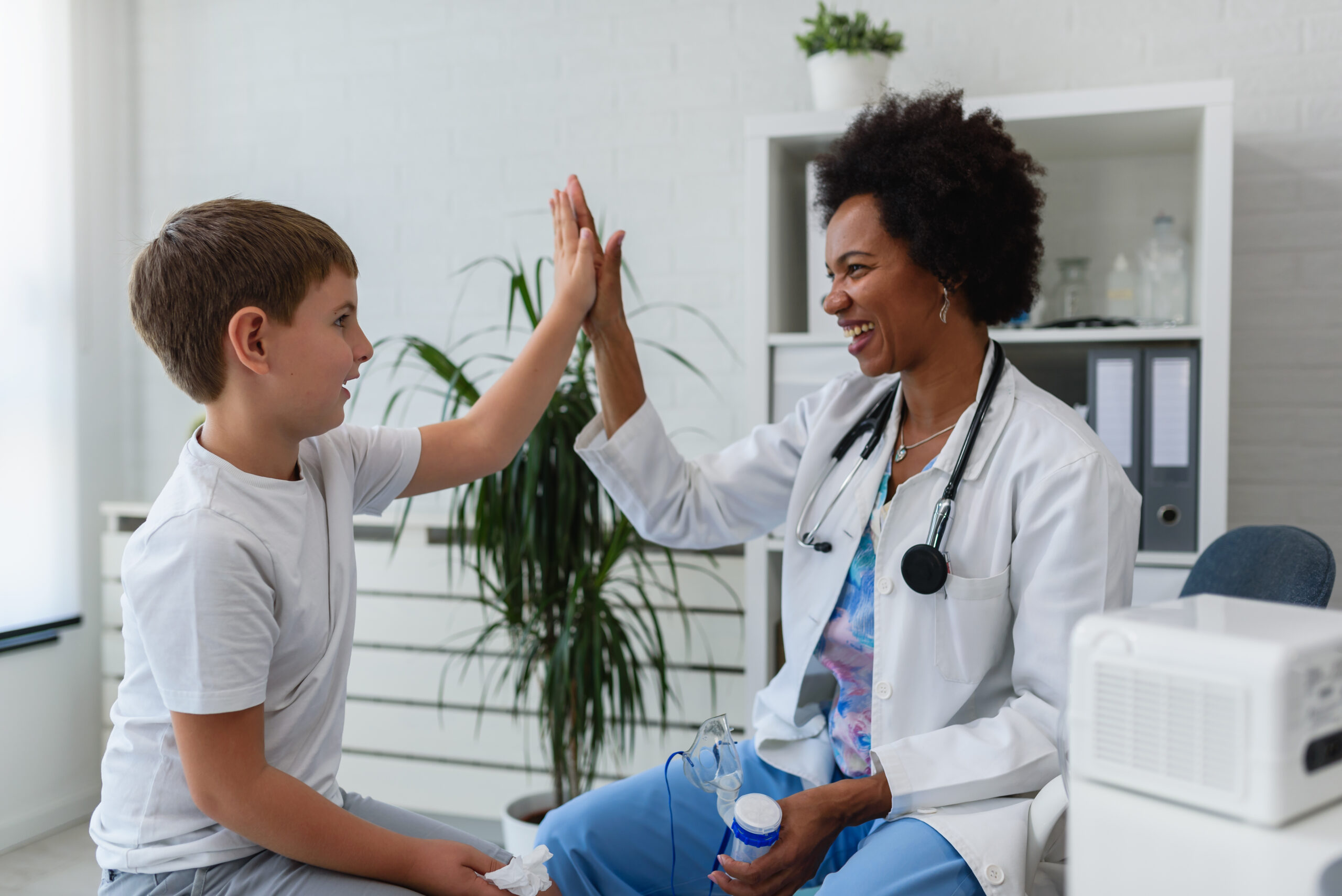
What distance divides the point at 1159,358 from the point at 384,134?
2157 millimetres

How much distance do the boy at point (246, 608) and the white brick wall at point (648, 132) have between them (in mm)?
1590

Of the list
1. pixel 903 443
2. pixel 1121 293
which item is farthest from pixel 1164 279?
pixel 903 443

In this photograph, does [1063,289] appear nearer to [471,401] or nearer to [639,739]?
[471,401]

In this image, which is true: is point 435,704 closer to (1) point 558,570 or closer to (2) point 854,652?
(1) point 558,570

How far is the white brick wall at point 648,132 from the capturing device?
2.19 metres

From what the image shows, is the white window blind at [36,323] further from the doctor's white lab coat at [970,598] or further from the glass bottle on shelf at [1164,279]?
the glass bottle on shelf at [1164,279]

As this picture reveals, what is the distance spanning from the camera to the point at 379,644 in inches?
106

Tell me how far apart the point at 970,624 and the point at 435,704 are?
5.93 ft

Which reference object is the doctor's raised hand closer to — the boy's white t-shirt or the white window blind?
the boy's white t-shirt

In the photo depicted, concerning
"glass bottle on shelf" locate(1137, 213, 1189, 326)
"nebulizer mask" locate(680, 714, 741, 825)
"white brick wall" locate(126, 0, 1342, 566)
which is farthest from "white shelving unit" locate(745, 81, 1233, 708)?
"nebulizer mask" locate(680, 714, 741, 825)

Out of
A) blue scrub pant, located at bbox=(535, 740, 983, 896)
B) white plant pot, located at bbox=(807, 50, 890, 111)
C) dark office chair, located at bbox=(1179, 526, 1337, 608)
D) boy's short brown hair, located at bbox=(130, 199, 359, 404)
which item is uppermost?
white plant pot, located at bbox=(807, 50, 890, 111)

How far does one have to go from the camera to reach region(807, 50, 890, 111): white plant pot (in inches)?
82.9

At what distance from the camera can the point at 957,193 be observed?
1432 mm

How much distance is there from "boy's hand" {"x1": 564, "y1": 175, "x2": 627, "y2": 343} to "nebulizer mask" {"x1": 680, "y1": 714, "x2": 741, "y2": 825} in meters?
0.64
